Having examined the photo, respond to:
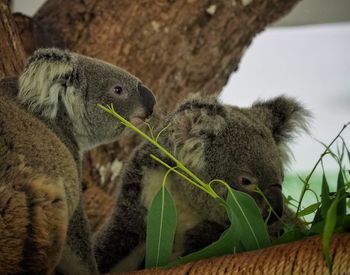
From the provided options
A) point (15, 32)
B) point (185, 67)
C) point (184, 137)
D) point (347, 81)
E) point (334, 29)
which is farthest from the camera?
point (347, 81)

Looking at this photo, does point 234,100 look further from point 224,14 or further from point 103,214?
point 103,214

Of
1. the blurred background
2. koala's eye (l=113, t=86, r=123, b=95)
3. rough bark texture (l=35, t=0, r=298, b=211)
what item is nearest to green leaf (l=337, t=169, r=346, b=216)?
koala's eye (l=113, t=86, r=123, b=95)

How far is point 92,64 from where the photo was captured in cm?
248

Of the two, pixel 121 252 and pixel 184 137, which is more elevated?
pixel 184 137

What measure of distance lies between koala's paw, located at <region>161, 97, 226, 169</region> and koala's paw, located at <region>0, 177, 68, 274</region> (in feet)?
2.41

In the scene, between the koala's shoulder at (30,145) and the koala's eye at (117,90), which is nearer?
the koala's shoulder at (30,145)

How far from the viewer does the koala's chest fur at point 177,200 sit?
7.75ft

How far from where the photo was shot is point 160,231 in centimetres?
181

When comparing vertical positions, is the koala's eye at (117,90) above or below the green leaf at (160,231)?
above

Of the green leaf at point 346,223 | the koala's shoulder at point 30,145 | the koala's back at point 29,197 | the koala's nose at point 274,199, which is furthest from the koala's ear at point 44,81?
the green leaf at point 346,223

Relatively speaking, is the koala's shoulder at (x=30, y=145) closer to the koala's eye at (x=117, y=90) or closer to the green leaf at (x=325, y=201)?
the koala's eye at (x=117, y=90)

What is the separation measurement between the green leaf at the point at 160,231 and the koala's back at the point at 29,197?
26 centimetres

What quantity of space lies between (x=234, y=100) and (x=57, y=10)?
2.93 metres

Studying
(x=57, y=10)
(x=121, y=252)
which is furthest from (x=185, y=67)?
(x=121, y=252)
